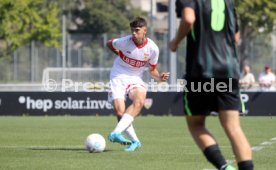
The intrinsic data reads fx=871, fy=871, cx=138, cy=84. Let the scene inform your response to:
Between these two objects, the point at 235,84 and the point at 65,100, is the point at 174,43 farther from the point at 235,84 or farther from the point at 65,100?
the point at 65,100

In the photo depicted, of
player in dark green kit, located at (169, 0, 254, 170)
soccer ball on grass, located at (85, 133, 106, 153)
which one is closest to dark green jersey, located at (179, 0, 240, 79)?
player in dark green kit, located at (169, 0, 254, 170)

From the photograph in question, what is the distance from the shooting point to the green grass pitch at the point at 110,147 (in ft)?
37.9

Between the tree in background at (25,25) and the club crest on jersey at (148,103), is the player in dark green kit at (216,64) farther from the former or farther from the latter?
the tree in background at (25,25)

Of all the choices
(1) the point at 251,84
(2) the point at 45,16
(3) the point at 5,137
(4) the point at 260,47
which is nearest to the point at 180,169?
(3) the point at 5,137

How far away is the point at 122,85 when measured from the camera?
1447 cm

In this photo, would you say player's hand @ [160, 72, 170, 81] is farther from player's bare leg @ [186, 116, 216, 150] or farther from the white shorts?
player's bare leg @ [186, 116, 216, 150]

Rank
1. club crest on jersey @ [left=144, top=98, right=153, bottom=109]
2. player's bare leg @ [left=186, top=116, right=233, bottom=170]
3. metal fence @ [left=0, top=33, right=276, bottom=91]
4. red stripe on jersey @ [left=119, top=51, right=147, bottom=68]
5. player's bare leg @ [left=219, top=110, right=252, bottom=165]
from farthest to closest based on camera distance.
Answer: metal fence @ [left=0, top=33, right=276, bottom=91]
club crest on jersey @ [left=144, top=98, right=153, bottom=109]
red stripe on jersey @ [left=119, top=51, right=147, bottom=68]
player's bare leg @ [left=186, top=116, right=233, bottom=170]
player's bare leg @ [left=219, top=110, right=252, bottom=165]

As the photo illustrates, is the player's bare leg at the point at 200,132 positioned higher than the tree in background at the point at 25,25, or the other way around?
the player's bare leg at the point at 200,132

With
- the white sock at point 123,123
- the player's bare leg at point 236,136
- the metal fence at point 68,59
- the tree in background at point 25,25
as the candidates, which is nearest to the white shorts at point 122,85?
the white sock at point 123,123

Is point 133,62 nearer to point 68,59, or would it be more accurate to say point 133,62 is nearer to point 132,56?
point 132,56

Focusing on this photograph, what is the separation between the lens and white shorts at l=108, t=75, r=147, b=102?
14391 mm

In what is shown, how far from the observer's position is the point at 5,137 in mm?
17266

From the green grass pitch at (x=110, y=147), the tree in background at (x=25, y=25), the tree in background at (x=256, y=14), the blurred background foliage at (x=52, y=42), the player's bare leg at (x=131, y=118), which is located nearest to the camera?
the green grass pitch at (x=110, y=147)

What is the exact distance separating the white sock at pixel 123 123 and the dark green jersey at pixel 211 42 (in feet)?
16.3
